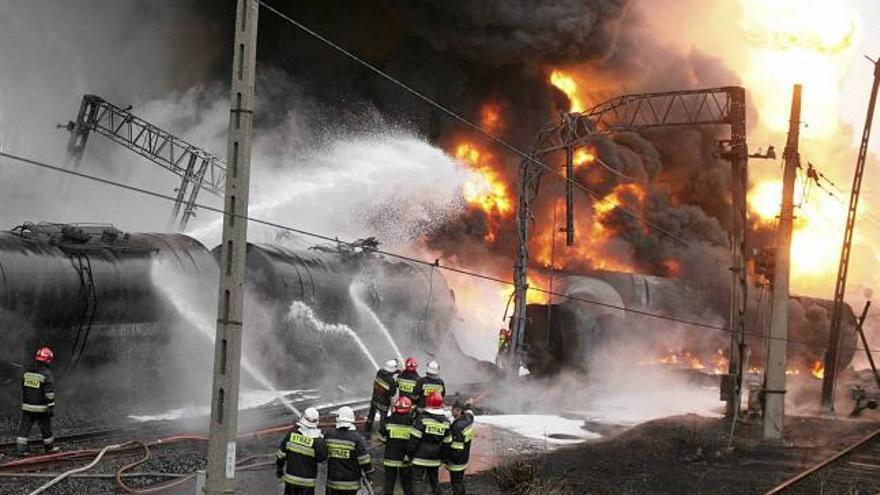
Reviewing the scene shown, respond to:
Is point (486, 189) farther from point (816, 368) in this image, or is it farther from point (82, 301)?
point (82, 301)

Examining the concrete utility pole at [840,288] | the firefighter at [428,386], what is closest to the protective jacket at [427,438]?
the firefighter at [428,386]

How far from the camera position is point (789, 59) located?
49938 mm

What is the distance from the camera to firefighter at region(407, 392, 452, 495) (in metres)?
11.2

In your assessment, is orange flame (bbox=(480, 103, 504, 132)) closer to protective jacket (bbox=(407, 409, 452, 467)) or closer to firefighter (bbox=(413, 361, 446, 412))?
firefighter (bbox=(413, 361, 446, 412))

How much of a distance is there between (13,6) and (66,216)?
29.9 ft

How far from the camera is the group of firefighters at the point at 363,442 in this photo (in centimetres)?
995

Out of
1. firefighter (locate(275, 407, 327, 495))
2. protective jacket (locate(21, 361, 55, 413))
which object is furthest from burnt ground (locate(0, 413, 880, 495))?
firefighter (locate(275, 407, 327, 495))

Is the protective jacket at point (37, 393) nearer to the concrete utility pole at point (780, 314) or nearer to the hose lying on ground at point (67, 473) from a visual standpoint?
the hose lying on ground at point (67, 473)

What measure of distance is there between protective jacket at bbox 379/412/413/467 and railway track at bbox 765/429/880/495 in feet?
20.0

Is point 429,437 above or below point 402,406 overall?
below

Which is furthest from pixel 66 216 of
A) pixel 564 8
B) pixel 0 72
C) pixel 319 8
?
pixel 564 8

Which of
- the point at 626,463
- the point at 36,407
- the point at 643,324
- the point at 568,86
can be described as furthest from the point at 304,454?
the point at 568,86

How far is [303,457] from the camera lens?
9.90 metres

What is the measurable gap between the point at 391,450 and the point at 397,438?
200mm
